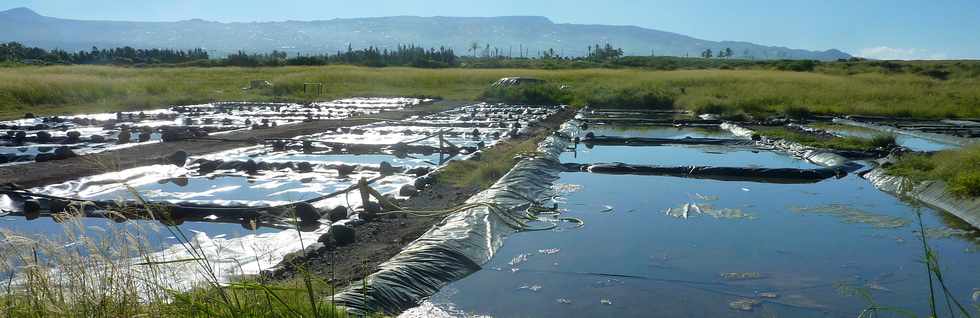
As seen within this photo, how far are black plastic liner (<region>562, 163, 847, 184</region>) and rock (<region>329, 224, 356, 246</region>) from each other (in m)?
5.04

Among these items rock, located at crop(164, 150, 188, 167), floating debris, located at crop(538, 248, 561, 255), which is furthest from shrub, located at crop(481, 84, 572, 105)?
floating debris, located at crop(538, 248, 561, 255)

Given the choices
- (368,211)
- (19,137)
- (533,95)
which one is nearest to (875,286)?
(368,211)

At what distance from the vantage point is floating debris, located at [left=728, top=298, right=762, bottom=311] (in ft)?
14.6

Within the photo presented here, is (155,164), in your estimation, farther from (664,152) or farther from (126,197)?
(664,152)

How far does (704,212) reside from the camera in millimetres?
7402

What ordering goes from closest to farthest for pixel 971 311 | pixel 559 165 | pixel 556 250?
pixel 971 311 → pixel 556 250 → pixel 559 165

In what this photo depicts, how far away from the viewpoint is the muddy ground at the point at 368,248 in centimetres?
460

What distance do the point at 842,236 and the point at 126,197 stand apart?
6.24 meters

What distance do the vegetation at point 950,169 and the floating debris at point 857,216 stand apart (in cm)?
59

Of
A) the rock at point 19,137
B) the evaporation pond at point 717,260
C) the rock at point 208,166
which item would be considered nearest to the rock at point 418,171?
the evaporation pond at point 717,260

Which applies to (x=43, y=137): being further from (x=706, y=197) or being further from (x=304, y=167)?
(x=706, y=197)

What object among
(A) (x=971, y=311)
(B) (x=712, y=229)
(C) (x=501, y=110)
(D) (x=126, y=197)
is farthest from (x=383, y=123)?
(A) (x=971, y=311)

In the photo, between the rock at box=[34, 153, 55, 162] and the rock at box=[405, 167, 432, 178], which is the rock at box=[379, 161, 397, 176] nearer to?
the rock at box=[405, 167, 432, 178]

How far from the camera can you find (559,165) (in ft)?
33.4
